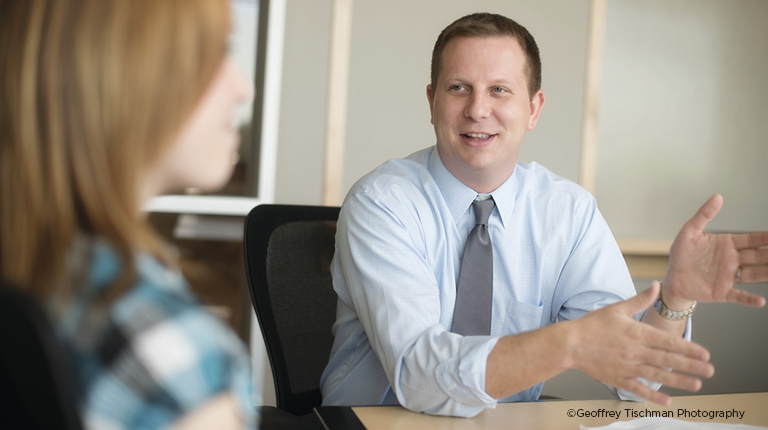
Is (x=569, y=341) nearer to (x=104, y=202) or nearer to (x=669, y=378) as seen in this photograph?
(x=669, y=378)

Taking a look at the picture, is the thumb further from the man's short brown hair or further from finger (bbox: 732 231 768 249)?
the man's short brown hair

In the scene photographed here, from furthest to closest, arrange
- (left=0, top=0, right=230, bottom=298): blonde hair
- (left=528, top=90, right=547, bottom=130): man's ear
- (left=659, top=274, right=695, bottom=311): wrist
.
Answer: (left=528, top=90, right=547, bottom=130): man's ear
(left=659, top=274, right=695, bottom=311): wrist
(left=0, top=0, right=230, bottom=298): blonde hair

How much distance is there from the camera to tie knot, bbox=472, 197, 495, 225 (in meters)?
1.47

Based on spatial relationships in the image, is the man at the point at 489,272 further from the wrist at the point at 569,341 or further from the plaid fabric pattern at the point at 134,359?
the plaid fabric pattern at the point at 134,359

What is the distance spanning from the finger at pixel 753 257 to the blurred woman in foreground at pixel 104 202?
104cm

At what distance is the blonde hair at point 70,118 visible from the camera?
0.48 m

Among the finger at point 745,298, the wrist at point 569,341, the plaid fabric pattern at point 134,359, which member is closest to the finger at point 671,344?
the wrist at point 569,341

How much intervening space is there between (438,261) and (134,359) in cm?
103

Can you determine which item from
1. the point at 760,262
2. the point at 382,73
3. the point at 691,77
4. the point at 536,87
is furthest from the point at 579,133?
the point at 760,262

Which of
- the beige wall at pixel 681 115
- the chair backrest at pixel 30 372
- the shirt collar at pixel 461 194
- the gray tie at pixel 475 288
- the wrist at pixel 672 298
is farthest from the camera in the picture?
the beige wall at pixel 681 115

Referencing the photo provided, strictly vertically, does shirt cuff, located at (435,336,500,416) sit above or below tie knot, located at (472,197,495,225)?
below

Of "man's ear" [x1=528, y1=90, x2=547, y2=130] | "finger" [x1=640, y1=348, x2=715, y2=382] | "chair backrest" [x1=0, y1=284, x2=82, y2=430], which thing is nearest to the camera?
"chair backrest" [x1=0, y1=284, x2=82, y2=430]

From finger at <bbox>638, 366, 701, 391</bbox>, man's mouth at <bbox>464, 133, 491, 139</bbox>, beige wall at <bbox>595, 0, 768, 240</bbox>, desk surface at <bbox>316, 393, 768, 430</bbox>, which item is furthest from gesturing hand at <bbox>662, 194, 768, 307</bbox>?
beige wall at <bbox>595, 0, 768, 240</bbox>

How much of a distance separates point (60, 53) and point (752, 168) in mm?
3483
